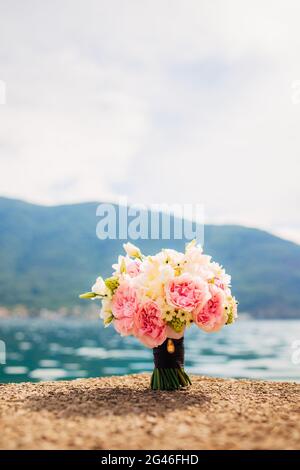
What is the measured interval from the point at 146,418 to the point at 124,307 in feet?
6.18

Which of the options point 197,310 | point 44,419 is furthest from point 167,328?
point 44,419

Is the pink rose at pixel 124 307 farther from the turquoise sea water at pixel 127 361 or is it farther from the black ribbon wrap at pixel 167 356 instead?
the turquoise sea water at pixel 127 361

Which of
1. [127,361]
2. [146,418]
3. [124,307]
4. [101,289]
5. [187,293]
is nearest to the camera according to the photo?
[146,418]

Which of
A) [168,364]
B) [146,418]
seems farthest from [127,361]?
[146,418]

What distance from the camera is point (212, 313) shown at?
7699mm

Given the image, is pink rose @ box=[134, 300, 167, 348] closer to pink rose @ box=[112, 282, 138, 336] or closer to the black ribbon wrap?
pink rose @ box=[112, 282, 138, 336]

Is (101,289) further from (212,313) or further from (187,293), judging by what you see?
(212,313)

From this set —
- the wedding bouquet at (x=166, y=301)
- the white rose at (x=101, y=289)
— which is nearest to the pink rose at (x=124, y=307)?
the wedding bouquet at (x=166, y=301)

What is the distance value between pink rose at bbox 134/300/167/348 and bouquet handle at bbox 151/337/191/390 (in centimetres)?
28

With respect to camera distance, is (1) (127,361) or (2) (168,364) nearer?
(2) (168,364)

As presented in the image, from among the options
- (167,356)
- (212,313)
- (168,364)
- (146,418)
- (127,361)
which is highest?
(212,313)

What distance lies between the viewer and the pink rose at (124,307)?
24.8 feet

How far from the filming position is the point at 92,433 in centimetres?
548
